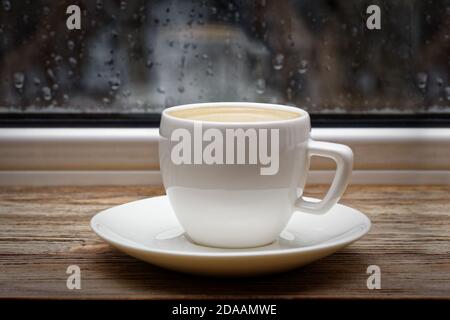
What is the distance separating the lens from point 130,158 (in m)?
0.98

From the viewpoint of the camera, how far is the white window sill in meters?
0.98

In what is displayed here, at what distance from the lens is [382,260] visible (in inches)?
24.3

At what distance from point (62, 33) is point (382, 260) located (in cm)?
63

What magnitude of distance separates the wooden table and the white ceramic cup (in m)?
0.05

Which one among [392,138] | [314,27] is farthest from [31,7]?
[392,138]

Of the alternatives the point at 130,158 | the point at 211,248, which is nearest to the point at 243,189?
the point at 211,248

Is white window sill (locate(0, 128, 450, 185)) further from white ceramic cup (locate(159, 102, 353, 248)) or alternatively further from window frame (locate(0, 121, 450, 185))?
white ceramic cup (locate(159, 102, 353, 248))

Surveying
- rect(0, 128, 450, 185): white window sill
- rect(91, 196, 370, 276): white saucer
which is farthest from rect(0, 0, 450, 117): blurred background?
rect(91, 196, 370, 276): white saucer

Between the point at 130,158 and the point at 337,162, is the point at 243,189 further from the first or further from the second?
the point at 130,158

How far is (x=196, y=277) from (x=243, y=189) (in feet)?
→ 0.28

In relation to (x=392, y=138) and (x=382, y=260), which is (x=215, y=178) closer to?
(x=382, y=260)

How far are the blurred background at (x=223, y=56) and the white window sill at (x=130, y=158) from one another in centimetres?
7
